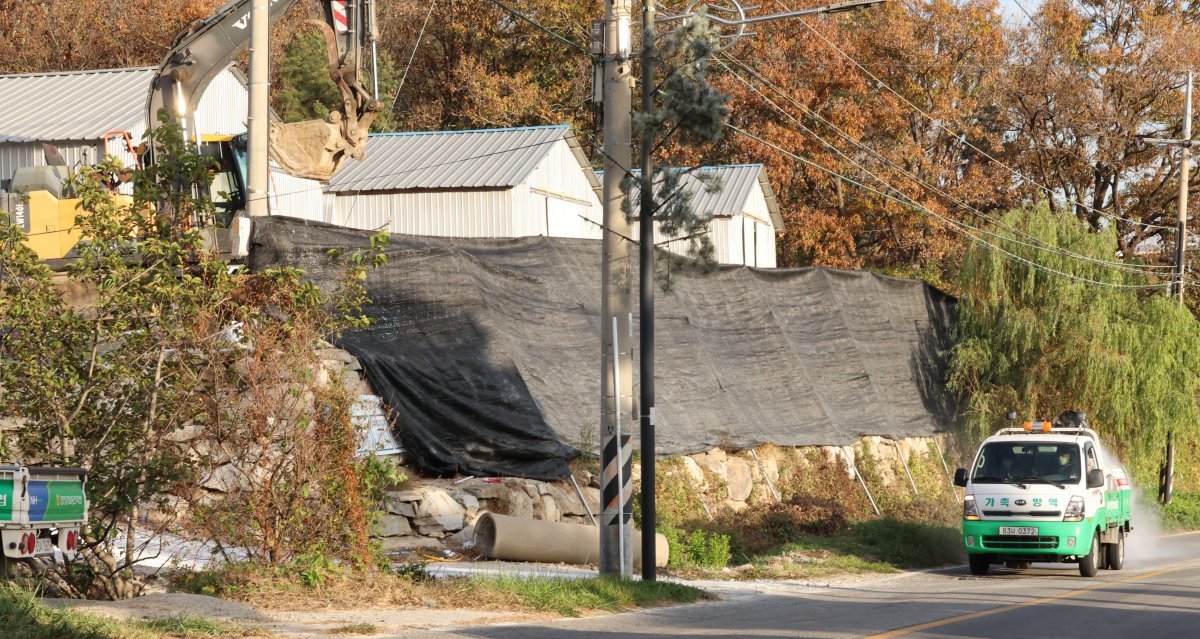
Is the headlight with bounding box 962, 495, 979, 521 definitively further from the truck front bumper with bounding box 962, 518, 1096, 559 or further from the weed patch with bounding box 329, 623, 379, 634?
the weed patch with bounding box 329, 623, 379, 634

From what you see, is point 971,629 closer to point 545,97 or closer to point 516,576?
point 516,576

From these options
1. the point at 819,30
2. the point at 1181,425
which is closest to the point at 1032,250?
the point at 1181,425

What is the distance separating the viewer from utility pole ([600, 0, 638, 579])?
15602 mm

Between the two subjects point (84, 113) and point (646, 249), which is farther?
point (84, 113)

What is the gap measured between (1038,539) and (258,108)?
12.6 m

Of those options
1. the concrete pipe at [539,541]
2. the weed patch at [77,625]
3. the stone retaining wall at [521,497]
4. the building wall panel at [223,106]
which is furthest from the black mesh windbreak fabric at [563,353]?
the building wall panel at [223,106]

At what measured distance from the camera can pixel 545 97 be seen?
158ft

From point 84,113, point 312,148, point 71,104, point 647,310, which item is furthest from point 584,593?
point 71,104

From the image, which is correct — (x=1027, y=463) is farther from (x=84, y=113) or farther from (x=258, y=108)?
(x=84, y=113)

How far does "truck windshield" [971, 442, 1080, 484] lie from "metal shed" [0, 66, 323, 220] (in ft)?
55.8

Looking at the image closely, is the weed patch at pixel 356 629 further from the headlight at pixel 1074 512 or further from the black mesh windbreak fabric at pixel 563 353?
the headlight at pixel 1074 512

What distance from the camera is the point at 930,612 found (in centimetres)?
1407

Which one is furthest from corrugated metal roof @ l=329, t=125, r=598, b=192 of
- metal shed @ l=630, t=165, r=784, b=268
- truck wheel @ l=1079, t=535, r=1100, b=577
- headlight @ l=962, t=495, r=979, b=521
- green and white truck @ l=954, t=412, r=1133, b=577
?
truck wheel @ l=1079, t=535, r=1100, b=577

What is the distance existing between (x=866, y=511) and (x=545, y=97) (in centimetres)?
2528
